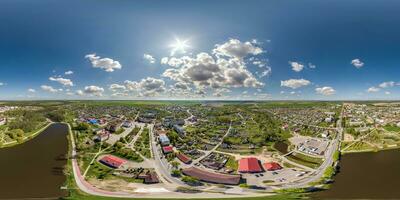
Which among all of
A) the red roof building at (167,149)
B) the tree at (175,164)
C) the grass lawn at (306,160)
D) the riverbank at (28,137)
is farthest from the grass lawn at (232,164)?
the riverbank at (28,137)

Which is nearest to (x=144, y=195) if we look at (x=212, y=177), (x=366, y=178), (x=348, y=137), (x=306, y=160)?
(x=212, y=177)

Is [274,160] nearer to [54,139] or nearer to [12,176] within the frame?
[12,176]

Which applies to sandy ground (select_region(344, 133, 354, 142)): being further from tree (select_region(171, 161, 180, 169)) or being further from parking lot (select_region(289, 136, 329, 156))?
tree (select_region(171, 161, 180, 169))

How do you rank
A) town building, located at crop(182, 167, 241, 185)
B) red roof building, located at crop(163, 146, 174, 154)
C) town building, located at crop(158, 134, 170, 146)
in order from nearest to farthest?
town building, located at crop(182, 167, 241, 185)
red roof building, located at crop(163, 146, 174, 154)
town building, located at crop(158, 134, 170, 146)

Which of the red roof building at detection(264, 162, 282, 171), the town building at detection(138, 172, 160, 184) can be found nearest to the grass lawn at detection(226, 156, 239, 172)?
the red roof building at detection(264, 162, 282, 171)

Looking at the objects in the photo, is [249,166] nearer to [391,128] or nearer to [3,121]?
[391,128]
